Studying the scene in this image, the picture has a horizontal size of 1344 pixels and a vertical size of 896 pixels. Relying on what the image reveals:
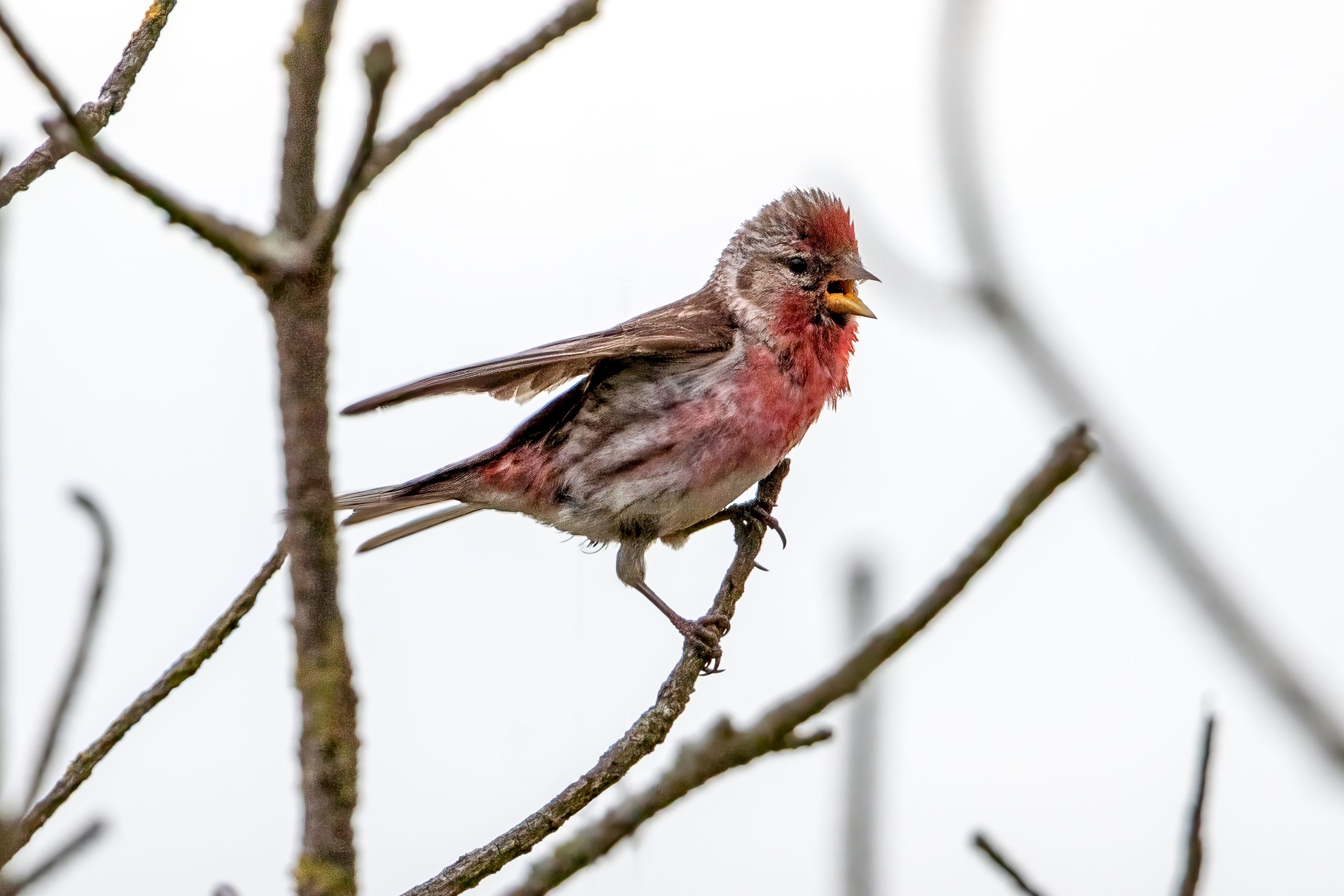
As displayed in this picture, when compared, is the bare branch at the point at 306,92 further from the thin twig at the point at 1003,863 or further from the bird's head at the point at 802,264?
the bird's head at the point at 802,264

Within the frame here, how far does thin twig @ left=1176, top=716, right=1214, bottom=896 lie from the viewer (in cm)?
185

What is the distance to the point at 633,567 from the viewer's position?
6.68 meters

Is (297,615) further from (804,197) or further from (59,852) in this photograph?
(804,197)

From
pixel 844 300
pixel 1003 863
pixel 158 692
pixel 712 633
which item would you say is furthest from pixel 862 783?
pixel 844 300

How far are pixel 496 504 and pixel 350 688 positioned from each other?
5034mm

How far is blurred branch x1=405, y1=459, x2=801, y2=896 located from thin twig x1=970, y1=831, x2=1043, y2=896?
3.78 feet

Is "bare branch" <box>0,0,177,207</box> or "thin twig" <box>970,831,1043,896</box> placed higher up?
"bare branch" <box>0,0,177,207</box>

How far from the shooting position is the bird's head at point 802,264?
6.92 m

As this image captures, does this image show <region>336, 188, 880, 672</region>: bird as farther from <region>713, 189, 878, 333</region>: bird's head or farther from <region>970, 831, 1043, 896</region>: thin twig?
<region>970, 831, 1043, 896</region>: thin twig

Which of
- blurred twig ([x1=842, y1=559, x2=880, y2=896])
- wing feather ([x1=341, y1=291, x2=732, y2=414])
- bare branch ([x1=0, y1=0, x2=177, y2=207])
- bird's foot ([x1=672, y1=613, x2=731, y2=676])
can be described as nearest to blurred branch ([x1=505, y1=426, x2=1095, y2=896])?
blurred twig ([x1=842, y1=559, x2=880, y2=896])

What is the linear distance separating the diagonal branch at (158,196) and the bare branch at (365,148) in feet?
0.20

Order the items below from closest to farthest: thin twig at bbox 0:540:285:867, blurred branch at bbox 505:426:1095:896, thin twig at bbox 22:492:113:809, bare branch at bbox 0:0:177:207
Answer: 1. blurred branch at bbox 505:426:1095:896
2. thin twig at bbox 22:492:113:809
3. thin twig at bbox 0:540:285:867
4. bare branch at bbox 0:0:177:207

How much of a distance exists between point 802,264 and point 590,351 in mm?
1438

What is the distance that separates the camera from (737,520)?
657 cm
